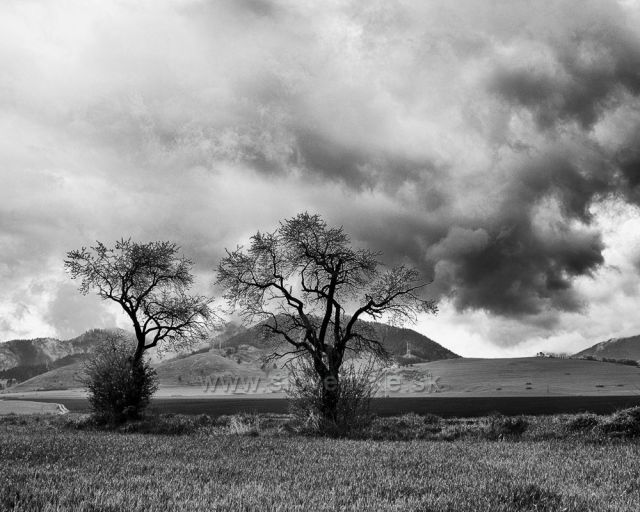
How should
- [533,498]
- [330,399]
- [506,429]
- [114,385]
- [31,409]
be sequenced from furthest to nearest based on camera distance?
[31,409] < [114,385] < [330,399] < [506,429] < [533,498]

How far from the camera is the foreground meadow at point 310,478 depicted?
24.2 ft

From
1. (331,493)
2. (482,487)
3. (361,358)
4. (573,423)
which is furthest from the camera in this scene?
(361,358)

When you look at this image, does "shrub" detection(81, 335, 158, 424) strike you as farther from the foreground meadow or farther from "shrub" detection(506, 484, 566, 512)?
"shrub" detection(506, 484, 566, 512)

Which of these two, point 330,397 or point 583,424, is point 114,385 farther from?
point 583,424

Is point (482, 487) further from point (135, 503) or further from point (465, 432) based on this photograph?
point (465, 432)

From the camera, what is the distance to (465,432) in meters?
22.8

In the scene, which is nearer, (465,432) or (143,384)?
(465,432)

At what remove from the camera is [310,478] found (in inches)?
372

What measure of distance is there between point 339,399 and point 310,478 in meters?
14.5

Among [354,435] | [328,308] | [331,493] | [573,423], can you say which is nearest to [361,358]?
[328,308]

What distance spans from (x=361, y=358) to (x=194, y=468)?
19.4 m

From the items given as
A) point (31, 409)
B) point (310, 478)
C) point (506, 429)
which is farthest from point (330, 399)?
point (31, 409)

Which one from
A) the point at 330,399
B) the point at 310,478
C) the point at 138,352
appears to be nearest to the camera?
the point at 310,478

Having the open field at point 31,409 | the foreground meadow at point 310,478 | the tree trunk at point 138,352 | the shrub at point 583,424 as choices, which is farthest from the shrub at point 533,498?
the open field at point 31,409
